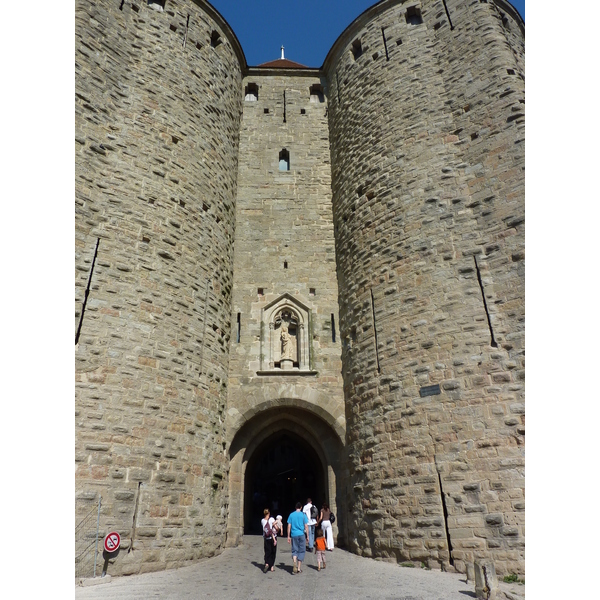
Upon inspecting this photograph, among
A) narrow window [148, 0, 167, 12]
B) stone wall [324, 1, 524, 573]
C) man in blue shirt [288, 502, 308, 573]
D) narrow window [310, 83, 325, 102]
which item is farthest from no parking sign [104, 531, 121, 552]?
narrow window [310, 83, 325, 102]

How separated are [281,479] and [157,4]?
1656 centimetres

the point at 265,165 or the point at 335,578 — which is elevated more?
the point at 265,165

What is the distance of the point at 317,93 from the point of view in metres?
13.3

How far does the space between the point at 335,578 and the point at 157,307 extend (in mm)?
4731

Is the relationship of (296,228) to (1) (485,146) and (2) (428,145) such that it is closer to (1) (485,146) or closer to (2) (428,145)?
(2) (428,145)

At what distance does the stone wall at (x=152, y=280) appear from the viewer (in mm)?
6586

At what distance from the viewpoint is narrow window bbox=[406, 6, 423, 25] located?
1079 cm

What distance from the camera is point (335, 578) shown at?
5.83 meters

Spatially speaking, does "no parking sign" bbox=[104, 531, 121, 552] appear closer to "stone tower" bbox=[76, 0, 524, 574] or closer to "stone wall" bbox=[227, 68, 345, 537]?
"stone tower" bbox=[76, 0, 524, 574]

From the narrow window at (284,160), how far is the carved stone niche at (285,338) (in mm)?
3829

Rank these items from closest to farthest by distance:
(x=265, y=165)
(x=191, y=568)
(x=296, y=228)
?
(x=191, y=568) → (x=296, y=228) → (x=265, y=165)

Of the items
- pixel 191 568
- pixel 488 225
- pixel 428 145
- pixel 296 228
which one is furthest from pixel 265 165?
pixel 191 568

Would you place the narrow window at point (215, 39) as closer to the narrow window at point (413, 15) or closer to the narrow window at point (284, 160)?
the narrow window at point (284, 160)

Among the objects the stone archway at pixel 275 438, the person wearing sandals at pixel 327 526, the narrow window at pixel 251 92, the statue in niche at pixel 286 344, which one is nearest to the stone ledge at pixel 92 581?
the stone archway at pixel 275 438
